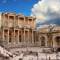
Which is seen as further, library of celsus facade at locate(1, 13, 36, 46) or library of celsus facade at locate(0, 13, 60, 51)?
library of celsus facade at locate(0, 13, 60, 51)

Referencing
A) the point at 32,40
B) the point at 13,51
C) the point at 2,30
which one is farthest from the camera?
the point at 32,40

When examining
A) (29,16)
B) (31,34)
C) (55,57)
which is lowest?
(55,57)

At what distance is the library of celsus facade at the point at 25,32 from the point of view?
215 feet

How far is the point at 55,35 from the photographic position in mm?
70062

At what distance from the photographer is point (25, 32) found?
225 ft

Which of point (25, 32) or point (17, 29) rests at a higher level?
point (17, 29)

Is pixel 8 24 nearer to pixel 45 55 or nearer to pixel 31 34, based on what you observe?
pixel 31 34

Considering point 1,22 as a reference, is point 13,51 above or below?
below

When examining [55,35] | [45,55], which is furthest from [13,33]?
[45,55]

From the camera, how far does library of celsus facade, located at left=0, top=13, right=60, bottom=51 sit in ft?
215

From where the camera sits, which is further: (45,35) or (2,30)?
(45,35)

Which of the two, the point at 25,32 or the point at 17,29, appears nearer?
the point at 17,29

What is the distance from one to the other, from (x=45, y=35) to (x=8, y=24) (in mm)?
10577

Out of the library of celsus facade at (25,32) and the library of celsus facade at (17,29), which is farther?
the library of celsus facade at (25,32)
